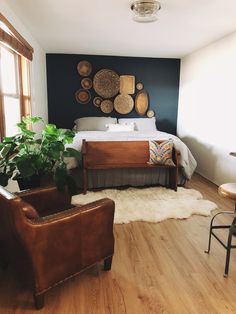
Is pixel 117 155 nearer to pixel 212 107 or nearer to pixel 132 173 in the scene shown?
pixel 132 173

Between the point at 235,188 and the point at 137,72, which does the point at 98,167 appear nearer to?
the point at 235,188

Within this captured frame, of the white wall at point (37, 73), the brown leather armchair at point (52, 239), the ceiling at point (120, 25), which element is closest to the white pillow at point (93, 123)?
the white wall at point (37, 73)

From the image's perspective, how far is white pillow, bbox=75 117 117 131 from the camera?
4.93 meters

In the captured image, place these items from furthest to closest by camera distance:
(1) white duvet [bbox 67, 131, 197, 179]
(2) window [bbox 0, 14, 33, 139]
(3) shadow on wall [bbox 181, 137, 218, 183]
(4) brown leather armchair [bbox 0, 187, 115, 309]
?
Result: 1. (3) shadow on wall [bbox 181, 137, 218, 183]
2. (1) white duvet [bbox 67, 131, 197, 179]
3. (2) window [bbox 0, 14, 33, 139]
4. (4) brown leather armchair [bbox 0, 187, 115, 309]

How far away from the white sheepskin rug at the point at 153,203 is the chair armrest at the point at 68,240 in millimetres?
944

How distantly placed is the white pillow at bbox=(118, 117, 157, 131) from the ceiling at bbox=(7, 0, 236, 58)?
1.32 metres

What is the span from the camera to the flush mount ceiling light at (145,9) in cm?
245

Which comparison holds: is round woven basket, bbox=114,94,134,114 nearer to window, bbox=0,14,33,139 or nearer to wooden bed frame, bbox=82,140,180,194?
wooden bed frame, bbox=82,140,180,194

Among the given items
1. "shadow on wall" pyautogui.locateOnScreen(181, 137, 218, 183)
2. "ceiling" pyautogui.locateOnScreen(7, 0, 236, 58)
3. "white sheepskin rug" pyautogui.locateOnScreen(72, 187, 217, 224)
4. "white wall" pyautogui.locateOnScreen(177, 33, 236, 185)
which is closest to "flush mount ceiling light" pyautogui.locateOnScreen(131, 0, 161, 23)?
"ceiling" pyautogui.locateOnScreen(7, 0, 236, 58)

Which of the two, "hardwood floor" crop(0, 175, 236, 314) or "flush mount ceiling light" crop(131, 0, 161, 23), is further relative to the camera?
"flush mount ceiling light" crop(131, 0, 161, 23)

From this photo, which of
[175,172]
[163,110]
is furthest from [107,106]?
[175,172]

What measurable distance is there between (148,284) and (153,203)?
1415 millimetres

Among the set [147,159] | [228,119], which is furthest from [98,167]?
[228,119]

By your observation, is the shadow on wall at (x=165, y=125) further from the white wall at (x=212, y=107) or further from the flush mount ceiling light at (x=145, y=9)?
the flush mount ceiling light at (x=145, y=9)
